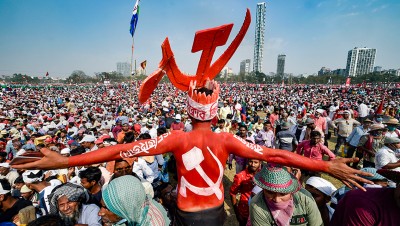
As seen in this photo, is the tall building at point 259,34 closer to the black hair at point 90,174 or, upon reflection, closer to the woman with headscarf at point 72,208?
the black hair at point 90,174

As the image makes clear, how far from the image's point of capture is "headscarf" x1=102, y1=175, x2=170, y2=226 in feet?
4.96

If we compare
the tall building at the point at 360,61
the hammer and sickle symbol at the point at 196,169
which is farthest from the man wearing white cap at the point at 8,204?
the tall building at the point at 360,61

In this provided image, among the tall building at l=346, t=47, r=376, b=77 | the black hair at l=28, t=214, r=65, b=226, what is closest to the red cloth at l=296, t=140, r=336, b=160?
the black hair at l=28, t=214, r=65, b=226

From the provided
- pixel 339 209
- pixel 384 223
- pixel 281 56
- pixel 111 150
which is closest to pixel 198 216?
pixel 111 150

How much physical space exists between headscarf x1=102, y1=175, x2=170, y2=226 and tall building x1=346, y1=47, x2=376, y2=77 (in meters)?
121

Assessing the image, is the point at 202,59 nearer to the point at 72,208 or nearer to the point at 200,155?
the point at 200,155

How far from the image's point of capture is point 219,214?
6.06 ft

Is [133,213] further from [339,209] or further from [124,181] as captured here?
[339,209]

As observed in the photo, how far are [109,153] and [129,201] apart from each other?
0.39 metres

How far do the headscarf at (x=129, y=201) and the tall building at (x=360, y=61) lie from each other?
121 metres

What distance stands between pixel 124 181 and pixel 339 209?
1555mm

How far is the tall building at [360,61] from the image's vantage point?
329ft

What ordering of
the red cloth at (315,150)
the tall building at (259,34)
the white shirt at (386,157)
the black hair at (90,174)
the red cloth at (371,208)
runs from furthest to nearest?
1. the tall building at (259,34)
2. the red cloth at (315,150)
3. the white shirt at (386,157)
4. the black hair at (90,174)
5. the red cloth at (371,208)

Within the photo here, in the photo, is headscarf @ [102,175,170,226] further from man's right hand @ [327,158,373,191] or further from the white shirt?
the white shirt
